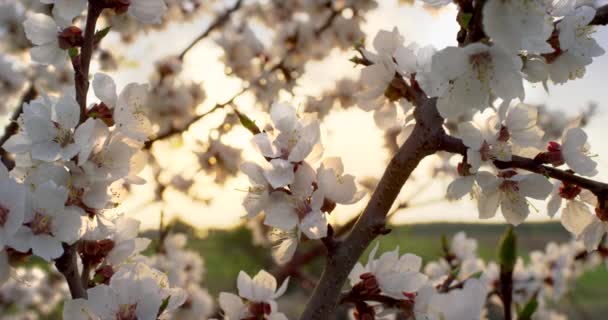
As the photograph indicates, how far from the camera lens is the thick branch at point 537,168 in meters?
0.94

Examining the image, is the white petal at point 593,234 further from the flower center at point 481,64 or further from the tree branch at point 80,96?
the tree branch at point 80,96

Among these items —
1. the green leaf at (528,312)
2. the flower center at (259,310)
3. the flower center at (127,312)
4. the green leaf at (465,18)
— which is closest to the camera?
the green leaf at (528,312)

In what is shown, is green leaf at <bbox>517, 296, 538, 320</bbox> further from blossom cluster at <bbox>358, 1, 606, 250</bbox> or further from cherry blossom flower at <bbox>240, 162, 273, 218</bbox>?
cherry blossom flower at <bbox>240, 162, 273, 218</bbox>

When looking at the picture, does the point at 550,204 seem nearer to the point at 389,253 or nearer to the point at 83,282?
the point at 389,253

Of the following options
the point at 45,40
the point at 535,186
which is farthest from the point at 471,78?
the point at 45,40

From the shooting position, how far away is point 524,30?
2.48ft

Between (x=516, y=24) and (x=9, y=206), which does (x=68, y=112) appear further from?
(x=516, y=24)

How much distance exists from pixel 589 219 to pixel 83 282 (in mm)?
917

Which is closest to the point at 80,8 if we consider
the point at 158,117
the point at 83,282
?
the point at 83,282

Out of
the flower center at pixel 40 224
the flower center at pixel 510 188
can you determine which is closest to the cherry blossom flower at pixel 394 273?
the flower center at pixel 510 188

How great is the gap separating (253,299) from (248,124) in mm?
326

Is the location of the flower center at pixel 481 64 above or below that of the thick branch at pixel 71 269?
above

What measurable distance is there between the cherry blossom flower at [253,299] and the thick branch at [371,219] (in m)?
0.14

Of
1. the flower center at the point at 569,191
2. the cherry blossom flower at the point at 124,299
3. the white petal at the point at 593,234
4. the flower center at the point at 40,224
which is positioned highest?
the flower center at the point at 40,224
